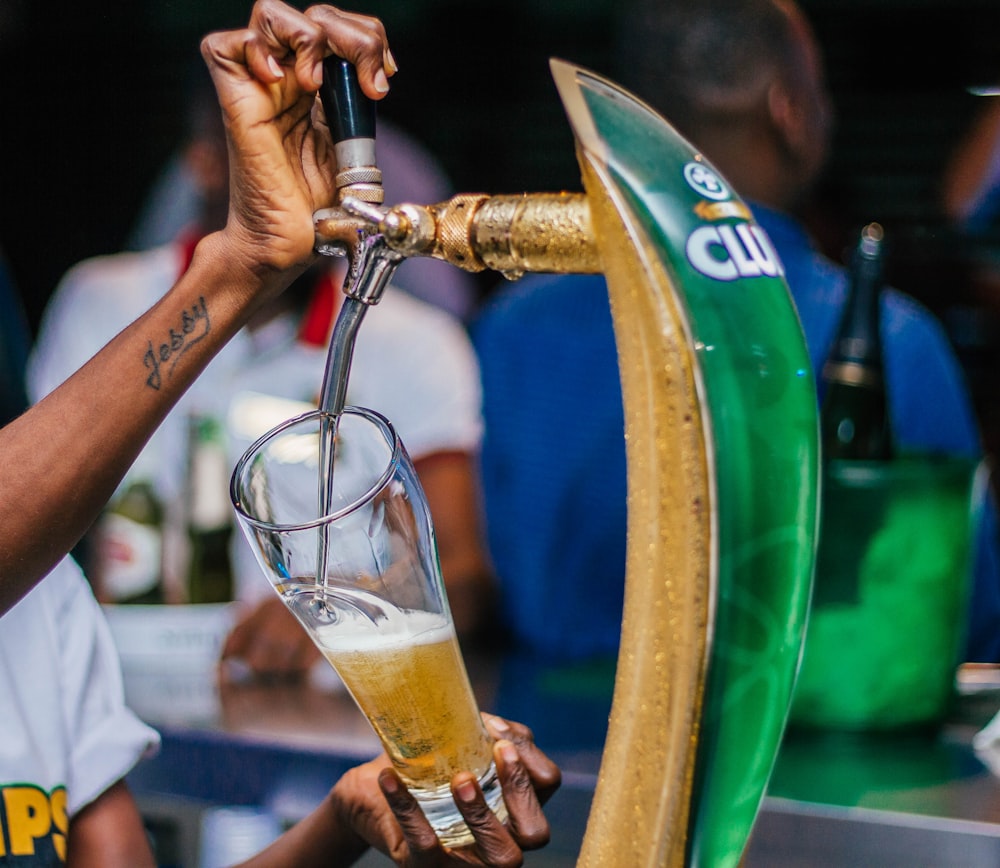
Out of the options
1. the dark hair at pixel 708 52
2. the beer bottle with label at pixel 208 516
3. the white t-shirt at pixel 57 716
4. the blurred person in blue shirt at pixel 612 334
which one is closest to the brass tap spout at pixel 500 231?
the white t-shirt at pixel 57 716

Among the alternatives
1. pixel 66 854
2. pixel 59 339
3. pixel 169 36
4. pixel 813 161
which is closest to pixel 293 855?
pixel 66 854

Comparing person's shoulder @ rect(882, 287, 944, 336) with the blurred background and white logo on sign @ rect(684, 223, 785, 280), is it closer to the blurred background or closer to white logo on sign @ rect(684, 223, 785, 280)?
white logo on sign @ rect(684, 223, 785, 280)

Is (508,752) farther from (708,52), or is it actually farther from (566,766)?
(708,52)

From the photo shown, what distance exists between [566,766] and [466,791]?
329 millimetres

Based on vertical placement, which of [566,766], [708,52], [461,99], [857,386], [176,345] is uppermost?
[461,99]

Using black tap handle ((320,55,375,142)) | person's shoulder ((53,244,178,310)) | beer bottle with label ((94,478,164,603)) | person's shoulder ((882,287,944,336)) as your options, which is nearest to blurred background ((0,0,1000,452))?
person's shoulder ((53,244,178,310))

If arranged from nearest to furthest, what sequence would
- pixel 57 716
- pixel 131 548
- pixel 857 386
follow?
pixel 57 716
pixel 857 386
pixel 131 548

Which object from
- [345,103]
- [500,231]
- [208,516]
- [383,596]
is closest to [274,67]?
[345,103]

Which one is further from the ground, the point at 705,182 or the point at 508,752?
the point at 705,182

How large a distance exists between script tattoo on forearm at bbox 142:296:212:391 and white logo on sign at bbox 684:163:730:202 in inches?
9.2

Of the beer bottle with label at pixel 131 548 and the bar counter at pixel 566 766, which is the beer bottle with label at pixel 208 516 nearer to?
the beer bottle with label at pixel 131 548

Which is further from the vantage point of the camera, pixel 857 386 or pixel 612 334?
pixel 612 334

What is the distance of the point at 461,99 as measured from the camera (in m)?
3.52

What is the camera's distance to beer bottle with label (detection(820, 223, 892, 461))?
3.59ft
